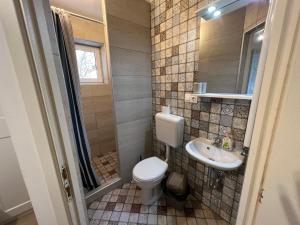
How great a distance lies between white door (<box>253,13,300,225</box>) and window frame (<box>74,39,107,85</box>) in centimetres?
247

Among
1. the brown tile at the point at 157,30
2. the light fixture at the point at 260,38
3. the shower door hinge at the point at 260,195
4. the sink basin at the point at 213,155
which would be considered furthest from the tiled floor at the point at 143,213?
the brown tile at the point at 157,30

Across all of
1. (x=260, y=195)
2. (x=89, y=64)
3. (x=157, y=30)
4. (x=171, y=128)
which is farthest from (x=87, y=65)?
(x=260, y=195)

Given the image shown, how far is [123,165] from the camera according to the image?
181 cm

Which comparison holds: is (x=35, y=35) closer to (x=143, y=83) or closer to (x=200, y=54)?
(x=200, y=54)

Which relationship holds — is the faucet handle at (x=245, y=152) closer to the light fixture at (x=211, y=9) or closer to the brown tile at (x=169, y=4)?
the light fixture at (x=211, y=9)

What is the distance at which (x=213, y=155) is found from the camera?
4.28 ft

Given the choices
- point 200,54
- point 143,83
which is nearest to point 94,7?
point 143,83

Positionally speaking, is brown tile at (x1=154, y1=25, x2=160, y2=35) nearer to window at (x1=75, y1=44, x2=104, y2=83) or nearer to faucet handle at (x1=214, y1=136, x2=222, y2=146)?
window at (x1=75, y1=44, x2=104, y2=83)

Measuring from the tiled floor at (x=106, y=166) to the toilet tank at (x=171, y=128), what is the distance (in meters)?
0.99

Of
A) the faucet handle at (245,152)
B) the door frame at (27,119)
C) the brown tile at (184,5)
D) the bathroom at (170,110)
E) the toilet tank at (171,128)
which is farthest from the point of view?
the toilet tank at (171,128)

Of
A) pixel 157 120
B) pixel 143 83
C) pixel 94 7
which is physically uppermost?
pixel 94 7

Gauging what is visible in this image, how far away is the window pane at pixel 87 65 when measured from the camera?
2.29m

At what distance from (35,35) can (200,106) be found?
1.34 meters

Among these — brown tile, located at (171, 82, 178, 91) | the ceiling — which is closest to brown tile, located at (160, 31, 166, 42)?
brown tile, located at (171, 82, 178, 91)
